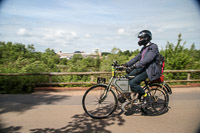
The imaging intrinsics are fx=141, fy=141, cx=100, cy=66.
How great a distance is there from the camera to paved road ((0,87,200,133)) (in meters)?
3.16

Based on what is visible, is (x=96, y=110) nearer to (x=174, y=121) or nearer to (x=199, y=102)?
(x=174, y=121)

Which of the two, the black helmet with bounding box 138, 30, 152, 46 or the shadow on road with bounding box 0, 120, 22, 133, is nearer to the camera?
the shadow on road with bounding box 0, 120, 22, 133

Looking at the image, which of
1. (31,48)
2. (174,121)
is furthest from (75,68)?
(31,48)

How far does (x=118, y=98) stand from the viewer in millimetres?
3785

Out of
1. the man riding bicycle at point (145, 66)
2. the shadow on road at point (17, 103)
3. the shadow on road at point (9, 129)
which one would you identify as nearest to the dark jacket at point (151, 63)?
the man riding bicycle at point (145, 66)

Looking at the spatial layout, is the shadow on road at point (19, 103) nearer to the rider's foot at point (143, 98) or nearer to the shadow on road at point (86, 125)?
the shadow on road at point (86, 125)

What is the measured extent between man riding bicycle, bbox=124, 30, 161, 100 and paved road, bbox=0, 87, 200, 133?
794mm

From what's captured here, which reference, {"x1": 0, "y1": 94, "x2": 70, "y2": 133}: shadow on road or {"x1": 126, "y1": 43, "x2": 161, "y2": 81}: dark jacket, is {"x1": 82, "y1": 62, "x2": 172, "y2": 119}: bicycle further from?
{"x1": 0, "y1": 94, "x2": 70, "y2": 133}: shadow on road

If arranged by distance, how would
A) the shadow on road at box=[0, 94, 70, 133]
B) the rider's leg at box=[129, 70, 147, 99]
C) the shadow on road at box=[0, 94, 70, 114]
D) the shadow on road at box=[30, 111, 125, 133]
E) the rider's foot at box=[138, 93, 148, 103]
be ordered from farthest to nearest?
the shadow on road at box=[0, 94, 70, 114] → the shadow on road at box=[0, 94, 70, 133] → the rider's foot at box=[138, 93, 148, 103] → the rider's leg at box=[129, 70, 147, 99] → the shadow on road at box=[30, 111, 125, 133]

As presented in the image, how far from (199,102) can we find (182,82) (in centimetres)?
370

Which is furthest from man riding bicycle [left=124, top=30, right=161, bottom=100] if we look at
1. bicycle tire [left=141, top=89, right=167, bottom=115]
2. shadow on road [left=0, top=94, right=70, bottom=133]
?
shadow on road [left=0, top=94, right=70, bottom=133]

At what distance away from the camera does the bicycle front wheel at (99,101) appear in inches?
148

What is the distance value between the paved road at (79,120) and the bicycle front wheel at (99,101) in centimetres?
21

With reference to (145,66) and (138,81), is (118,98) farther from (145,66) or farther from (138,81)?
(145,66)
